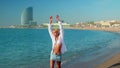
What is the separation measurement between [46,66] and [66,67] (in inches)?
50.0

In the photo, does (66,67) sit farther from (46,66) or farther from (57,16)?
(57,16)

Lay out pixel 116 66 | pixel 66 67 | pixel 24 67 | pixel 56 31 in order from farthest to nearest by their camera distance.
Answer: pixel 24 67 < pixel 66 67 < pixel 116 66 < pixel 56 31

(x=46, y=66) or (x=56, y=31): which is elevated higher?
(x=56, y=31)

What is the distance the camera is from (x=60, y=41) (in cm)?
837

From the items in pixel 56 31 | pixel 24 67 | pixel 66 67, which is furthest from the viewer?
pixel 24 67

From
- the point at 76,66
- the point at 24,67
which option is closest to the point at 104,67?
the point at 76,66

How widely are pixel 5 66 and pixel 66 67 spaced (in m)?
3.81

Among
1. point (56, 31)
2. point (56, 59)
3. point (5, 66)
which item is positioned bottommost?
point (5, 66)

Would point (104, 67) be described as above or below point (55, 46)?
below

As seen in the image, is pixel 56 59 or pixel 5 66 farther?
pixel 5 66

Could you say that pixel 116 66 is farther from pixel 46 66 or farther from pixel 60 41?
pixel 60 41

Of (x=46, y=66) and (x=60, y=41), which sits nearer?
(x=60, y=41)

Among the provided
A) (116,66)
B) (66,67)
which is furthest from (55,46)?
(66,67)

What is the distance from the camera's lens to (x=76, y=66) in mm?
14695
